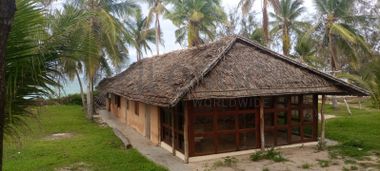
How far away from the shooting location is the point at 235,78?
10.2 metres

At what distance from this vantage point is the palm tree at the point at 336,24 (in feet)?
73.4

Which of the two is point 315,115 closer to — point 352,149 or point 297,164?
point 352,149

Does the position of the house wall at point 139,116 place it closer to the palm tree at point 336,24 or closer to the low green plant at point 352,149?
the low green plant at point 352,149

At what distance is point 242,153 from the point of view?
34.7 ft

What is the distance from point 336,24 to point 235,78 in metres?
14.6

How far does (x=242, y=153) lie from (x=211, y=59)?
3.02 m

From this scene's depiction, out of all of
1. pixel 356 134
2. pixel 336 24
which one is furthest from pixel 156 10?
pixel 356 134

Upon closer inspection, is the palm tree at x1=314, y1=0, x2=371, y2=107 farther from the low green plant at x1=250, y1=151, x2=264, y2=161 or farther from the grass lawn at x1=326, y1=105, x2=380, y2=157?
the low green plant at x1=250, y1=151, x2=264, y2=161

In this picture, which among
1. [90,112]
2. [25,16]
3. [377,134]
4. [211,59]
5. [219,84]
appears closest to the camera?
[25,16]

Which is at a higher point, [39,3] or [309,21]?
[309,21]

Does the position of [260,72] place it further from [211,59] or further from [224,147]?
[224,147]

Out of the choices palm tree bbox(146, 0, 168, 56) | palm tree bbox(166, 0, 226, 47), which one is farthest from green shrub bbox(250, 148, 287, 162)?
palm tree bbox(146, 0, 168, 56)

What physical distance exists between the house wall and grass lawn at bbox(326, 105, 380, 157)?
6.29 meters

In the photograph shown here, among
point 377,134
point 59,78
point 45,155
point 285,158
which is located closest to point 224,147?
point 285,158
